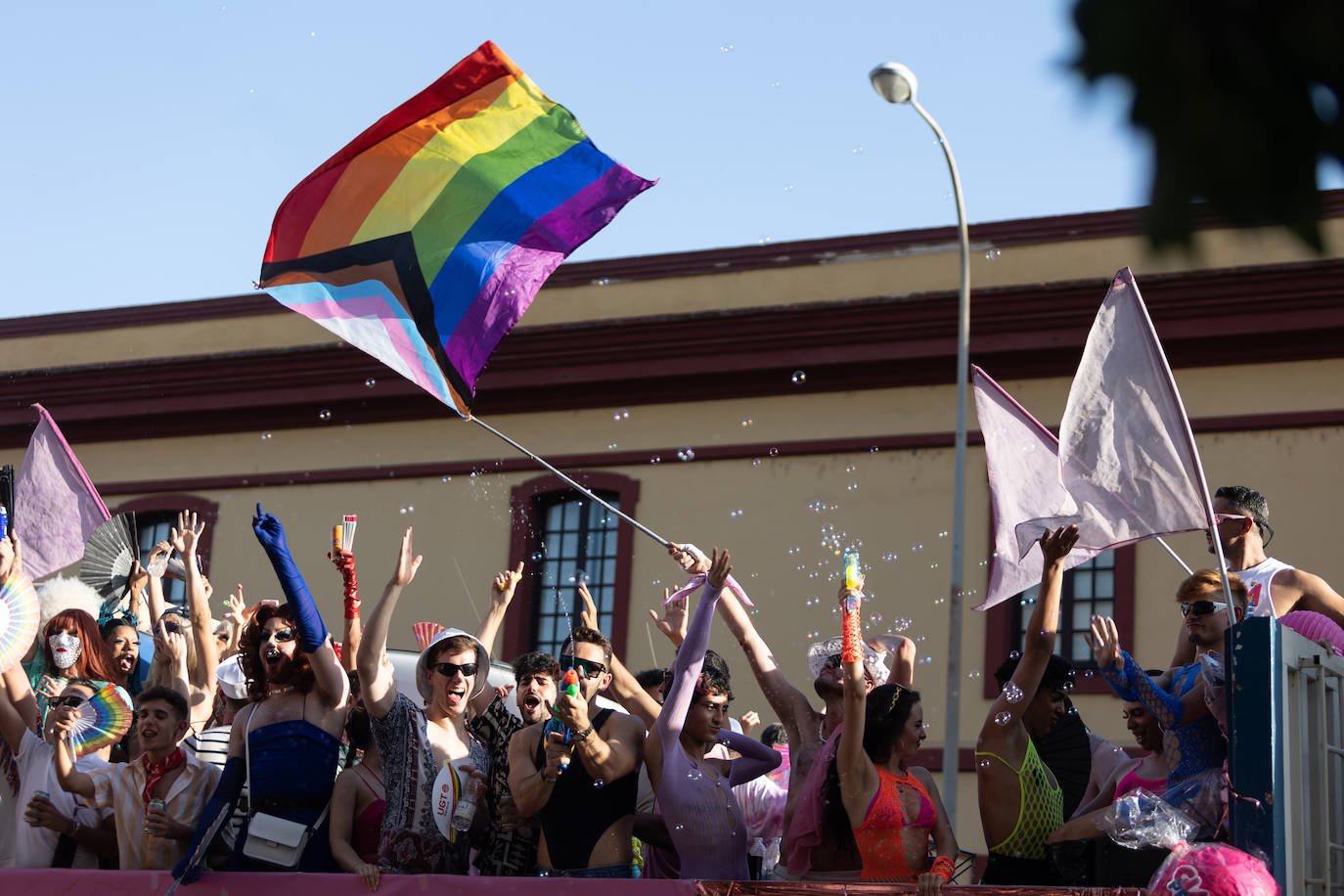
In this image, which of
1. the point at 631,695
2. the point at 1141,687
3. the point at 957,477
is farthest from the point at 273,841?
the point at 957,477

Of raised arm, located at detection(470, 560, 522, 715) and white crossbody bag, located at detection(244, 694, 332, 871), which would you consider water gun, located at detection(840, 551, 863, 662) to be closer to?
raised arm, located at detection(470, 560, 522, 715)

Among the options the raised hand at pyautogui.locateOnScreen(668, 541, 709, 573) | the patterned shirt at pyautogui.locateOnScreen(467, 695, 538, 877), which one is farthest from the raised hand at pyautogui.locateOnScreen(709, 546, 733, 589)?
the patterned shirt at pyautogui.locateOnScreen(467, 695, 538, 877)

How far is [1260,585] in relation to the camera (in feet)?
20.4

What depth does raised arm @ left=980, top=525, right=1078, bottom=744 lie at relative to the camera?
19.0ft

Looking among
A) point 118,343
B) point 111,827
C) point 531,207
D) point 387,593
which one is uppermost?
point 118,343

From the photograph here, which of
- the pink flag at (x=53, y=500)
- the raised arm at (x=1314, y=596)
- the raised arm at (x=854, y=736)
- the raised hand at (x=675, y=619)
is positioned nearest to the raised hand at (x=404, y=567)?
the raised hand at (x=675, y=619)

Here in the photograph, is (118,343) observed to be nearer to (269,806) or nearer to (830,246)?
(830,246)

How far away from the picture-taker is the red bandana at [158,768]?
6.73 m

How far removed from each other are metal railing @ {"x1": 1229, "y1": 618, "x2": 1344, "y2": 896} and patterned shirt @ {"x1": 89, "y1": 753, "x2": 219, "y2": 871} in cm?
397

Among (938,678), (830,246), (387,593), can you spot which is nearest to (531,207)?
(387,593)

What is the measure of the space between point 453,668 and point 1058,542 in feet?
7.94

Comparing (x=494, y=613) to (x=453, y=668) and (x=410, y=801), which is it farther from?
(x=410, y=801)

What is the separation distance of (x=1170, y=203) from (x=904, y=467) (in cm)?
1610

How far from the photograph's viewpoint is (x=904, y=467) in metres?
17.8
